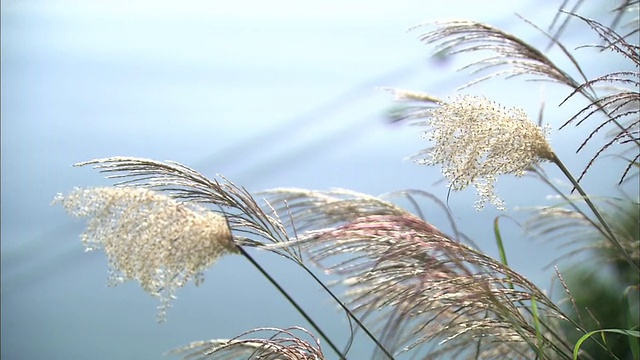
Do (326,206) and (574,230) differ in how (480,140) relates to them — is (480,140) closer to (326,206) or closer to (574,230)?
(326,206)

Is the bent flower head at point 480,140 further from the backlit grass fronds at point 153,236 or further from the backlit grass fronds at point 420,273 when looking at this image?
the backlit grass fronds at point 153,236

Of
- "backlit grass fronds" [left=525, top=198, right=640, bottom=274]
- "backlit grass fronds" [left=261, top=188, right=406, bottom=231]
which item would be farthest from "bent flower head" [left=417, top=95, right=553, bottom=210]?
"backlit grass fronds" [left=525, top=198, right=640, bottom=274]

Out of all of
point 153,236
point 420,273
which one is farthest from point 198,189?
point 420,273

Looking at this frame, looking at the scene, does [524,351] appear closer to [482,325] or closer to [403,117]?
[482,325]

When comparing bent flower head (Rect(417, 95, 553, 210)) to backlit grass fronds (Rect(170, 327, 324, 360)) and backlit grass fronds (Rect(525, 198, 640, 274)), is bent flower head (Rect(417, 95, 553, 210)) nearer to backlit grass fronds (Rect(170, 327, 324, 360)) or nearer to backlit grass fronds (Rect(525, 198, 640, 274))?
backlit grass fronds (Rect(170, 327, 324, 360))

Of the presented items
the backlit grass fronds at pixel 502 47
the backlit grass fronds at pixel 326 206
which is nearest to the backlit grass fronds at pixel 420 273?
the backlit grass fronds at pixel 326 206

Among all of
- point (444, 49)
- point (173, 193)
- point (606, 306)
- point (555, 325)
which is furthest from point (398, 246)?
point (606, 306)
